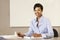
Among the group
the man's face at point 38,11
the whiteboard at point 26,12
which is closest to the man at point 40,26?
the man's face at point 38,11

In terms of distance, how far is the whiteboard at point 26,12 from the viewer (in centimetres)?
421

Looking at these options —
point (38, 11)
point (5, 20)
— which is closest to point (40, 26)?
point (38, 11)

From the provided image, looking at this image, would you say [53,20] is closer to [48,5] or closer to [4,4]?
[48,5]

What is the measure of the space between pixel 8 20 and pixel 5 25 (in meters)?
0.17

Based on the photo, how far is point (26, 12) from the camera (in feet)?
14.1

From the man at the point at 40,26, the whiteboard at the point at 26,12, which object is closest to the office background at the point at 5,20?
the whiteboard at the point at 26,12

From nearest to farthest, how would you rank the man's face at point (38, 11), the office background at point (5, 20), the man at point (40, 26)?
the man at point (40, 26) < the man's face at point (38, 11) < the office background at point (5, 20)

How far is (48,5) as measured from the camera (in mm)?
4215

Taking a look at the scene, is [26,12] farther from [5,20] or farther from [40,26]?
[40,26]

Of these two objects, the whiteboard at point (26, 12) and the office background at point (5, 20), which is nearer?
the whiteboard at point (26, 12)

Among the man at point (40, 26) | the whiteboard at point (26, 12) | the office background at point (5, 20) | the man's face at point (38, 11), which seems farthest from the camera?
the office background at point (5, 20)

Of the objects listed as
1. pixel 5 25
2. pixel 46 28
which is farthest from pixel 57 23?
pixel 46 28

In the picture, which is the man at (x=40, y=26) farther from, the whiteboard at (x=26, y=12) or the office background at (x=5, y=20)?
the office background at (x=5, y=20)

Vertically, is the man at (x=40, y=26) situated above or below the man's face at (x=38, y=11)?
below
